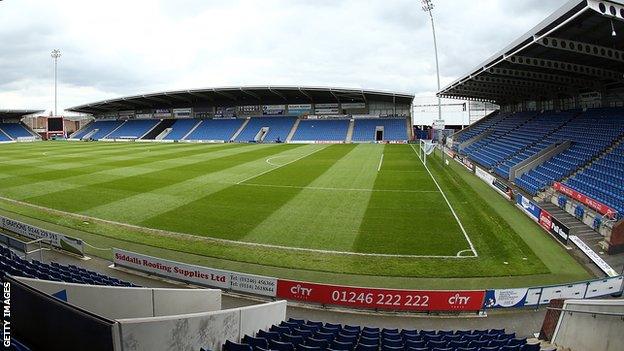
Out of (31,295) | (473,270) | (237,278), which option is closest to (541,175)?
(473,270)

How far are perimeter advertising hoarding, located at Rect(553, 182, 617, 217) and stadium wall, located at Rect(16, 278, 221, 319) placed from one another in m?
18.4

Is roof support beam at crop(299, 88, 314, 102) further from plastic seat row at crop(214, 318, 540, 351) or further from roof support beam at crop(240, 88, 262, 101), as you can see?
plastic seat row at crop(214, 318, 540, 351)

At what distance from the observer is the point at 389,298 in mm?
12117

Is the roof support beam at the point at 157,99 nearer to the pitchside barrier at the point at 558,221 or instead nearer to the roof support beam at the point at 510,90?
the roof support beam at the point at 510,90

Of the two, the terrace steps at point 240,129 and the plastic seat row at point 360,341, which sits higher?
the terrace steps at point 240,129

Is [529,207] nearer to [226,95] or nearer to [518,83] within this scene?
[518,83]

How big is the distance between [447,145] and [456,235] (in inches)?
1854

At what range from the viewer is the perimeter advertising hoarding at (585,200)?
1835cm

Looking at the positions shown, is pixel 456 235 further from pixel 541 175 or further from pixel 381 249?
pixel 541 175

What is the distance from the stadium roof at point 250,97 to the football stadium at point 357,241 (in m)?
28.6

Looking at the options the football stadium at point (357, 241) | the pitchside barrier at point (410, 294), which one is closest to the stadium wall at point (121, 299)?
the football stadium at point (357, 241)

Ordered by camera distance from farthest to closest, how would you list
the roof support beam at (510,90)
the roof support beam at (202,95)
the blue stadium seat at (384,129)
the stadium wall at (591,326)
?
the roof support beam at (202,95), the blue stadium seat at (384,129), the roof support beam at (510,90), the stadium wall at (591,326)

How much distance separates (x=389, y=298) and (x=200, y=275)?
623 cm

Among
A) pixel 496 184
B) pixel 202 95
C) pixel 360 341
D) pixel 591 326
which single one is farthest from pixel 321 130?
pixel 360 341
